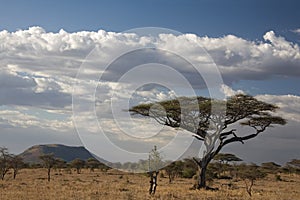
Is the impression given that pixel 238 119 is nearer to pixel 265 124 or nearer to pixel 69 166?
pixel 265 124

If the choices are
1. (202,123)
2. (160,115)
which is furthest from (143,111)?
(202,123)

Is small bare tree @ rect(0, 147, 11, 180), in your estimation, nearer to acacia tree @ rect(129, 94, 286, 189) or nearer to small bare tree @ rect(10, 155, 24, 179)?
small bare tree @ rect(10, 155, 24, 179)

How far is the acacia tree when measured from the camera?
1240 inches

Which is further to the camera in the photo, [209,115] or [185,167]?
[185,167]

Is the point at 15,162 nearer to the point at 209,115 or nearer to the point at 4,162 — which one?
the point at 4,162

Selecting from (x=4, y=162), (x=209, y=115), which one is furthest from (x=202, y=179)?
(x=4, y=162)

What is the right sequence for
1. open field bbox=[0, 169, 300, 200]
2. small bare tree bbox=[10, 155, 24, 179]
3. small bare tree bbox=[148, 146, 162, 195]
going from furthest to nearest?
small bare tree bbox=[10, 155, 24, 179] → small bare tree bbox=[148, 146, 162, 195] → open field bbox=[0, 169, 300, 200]

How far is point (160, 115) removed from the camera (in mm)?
33906

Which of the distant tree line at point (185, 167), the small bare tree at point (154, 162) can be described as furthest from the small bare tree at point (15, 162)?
the small bare tree at point (154, 162)

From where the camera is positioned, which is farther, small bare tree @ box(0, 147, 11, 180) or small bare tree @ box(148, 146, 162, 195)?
small bare tree @ box(0, 147, 11, 180)

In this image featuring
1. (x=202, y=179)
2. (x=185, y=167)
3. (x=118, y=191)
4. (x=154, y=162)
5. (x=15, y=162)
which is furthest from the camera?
(x=185, y=167)

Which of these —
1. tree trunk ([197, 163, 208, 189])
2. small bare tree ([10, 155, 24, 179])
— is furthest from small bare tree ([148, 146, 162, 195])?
small bare tree ([10, 155, 24, 179])

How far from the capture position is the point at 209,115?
1276 inches

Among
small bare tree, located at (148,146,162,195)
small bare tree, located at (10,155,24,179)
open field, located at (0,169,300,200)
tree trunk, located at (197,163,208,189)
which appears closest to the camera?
open field, located at (0,169,300,200)
